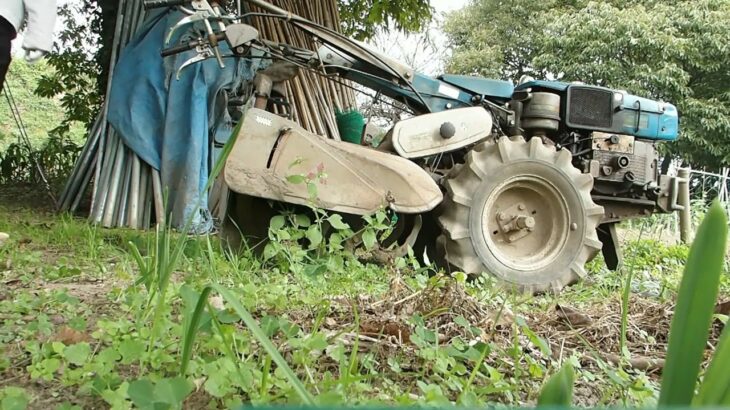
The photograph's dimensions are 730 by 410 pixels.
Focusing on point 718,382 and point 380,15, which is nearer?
point 718,382

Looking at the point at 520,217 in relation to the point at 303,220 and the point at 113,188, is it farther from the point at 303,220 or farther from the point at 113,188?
the point at 113,188

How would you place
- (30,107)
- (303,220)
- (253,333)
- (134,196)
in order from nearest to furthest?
(253,333) → (303,220) → (134,196) → (30,107)

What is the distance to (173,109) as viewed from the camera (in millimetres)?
5574

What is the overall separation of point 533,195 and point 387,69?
3.68 feet

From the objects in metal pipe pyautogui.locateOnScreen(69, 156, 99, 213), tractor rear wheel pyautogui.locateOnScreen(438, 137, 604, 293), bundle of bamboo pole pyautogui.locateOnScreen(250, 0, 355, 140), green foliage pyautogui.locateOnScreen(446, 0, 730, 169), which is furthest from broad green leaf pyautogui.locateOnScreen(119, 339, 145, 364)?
green foliage pyautogui.locateOnScreen(446, 0, 730, 169)

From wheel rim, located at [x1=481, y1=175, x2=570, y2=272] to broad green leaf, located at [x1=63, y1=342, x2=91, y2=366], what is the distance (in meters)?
2.52

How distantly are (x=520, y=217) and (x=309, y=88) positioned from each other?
3.47 m

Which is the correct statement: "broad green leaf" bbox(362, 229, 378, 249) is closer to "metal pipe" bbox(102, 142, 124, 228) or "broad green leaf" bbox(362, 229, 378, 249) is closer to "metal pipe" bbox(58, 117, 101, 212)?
"metal pipe" bbox(102, 142, 124, 228)

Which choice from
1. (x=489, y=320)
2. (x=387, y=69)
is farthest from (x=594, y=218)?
(x=489, y=320)

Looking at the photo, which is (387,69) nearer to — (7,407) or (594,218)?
(594,218)

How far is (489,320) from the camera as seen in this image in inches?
77.1

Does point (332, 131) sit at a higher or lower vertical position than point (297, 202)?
higher

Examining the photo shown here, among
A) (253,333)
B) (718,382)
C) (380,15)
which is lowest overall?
(253,333)

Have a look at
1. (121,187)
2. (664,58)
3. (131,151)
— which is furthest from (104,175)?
(664,58)
